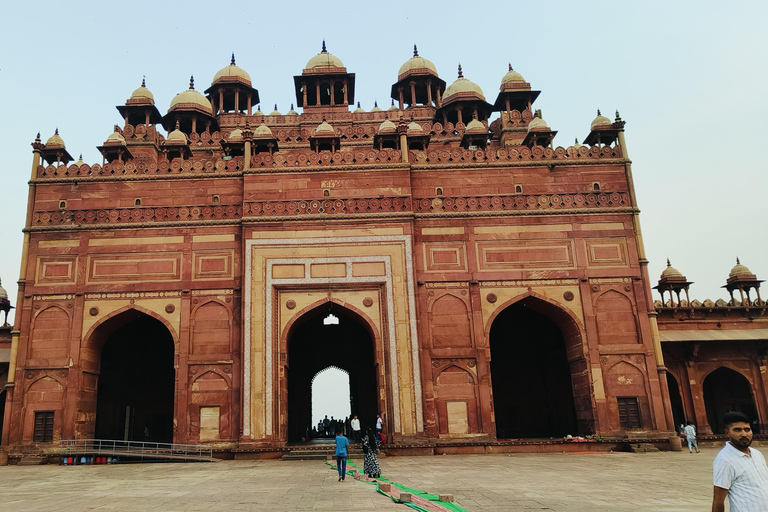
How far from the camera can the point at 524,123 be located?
2425 centimetres

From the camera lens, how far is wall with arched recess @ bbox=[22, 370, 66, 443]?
16578 mm

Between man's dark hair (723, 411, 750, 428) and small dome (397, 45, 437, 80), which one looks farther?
small dome (397, 45, 437, 80)

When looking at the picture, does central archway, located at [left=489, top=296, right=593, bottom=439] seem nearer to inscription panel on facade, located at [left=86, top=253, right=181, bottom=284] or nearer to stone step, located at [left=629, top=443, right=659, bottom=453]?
stone step, located at [left=629, top=443, right=659, bottom=453]

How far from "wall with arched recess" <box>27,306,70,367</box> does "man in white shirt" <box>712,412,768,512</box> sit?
17177 mm

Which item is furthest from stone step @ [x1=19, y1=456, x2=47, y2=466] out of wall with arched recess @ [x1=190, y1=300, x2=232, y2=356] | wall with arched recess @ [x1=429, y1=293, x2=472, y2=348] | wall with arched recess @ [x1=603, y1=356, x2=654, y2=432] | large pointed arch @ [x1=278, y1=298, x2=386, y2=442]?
wall with arched recess @ [x1=603, y1=356, x2=654, y2=432]

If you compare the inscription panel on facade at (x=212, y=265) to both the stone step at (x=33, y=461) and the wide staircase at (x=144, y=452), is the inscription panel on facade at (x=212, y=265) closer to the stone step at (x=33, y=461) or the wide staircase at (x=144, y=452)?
the wide staircase at (x=144, y=452)

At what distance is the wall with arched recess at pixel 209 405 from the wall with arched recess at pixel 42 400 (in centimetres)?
343

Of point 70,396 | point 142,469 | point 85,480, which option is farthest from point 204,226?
point 85,480

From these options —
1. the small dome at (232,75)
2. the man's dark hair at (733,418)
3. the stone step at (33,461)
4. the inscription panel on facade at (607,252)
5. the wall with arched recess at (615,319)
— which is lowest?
the stone step at (33,461)

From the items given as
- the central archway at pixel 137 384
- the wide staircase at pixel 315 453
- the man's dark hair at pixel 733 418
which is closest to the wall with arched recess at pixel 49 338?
the central archway at pixel 137 384

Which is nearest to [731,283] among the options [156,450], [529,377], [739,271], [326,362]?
[739,271]

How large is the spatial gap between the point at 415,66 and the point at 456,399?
16572 mm

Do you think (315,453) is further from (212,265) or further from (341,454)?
(212,265)

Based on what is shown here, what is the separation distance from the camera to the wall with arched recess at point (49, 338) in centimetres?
1706
